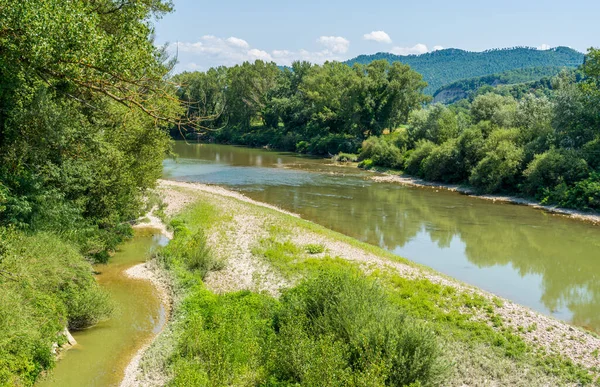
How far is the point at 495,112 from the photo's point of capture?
54.2 meters

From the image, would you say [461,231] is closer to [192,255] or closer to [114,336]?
[192,255]

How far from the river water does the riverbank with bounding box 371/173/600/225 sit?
1.24 meters

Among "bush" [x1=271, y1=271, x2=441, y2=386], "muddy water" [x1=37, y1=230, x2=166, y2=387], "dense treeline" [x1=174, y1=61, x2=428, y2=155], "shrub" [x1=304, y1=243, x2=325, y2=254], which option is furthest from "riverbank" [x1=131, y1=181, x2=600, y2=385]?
"dense treeline" [x1=174, y1=61, x2=428, y2=155]

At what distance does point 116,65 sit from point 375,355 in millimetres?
9646

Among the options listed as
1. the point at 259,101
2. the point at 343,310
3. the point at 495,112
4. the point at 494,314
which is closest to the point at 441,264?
the point at 494,314

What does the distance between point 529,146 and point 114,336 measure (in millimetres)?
42619

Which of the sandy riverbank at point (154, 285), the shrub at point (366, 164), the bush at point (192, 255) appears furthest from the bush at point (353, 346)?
the shrub at point (366, 164)

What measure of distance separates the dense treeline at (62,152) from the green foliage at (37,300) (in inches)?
1.3

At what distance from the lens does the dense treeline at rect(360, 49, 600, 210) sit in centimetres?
4138

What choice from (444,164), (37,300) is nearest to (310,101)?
(444,164)

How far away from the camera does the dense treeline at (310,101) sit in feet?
252

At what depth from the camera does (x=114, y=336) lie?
15578 millimetres

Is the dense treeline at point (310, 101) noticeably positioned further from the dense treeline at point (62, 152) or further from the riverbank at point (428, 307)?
the dense treeline at point (62, 152)

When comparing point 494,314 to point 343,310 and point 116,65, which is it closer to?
point 343,310
